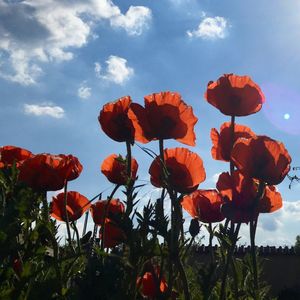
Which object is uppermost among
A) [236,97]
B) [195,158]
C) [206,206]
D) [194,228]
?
[236,97]

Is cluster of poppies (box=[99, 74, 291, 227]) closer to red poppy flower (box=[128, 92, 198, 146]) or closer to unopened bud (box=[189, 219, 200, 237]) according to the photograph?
red poppy flower (box=[128, 92, 198, 146])

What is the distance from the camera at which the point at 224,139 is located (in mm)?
1754

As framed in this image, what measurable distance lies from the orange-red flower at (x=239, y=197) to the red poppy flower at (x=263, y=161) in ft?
0.16

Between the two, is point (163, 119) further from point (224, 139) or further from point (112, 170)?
point (112, 170)

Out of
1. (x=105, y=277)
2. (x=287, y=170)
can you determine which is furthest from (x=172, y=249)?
(x=287, y=170)

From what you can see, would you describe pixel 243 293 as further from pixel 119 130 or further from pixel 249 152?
pixel 119 130

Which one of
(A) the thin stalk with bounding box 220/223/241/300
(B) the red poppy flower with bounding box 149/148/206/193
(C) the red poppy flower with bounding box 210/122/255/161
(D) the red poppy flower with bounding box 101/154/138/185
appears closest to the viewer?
(A) the thin stalk with bounding box 220/223/241/300

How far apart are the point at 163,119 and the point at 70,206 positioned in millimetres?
881

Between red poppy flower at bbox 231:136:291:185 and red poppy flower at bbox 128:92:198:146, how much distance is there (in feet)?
0.60

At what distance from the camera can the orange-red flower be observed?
57.3 inches

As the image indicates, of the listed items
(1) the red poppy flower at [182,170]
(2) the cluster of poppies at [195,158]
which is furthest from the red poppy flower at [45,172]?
(1) the red poppy flower at [182,170]

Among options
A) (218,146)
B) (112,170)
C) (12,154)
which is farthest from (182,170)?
(12,154)

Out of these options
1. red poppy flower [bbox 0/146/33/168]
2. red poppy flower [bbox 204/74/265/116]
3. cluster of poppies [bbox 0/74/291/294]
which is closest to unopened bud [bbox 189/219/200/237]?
cluster of poppies [bbox 0/74/291/294]

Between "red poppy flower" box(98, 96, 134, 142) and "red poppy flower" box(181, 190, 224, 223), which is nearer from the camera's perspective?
"red poppy flower" box(98, 96, 134, 142)
